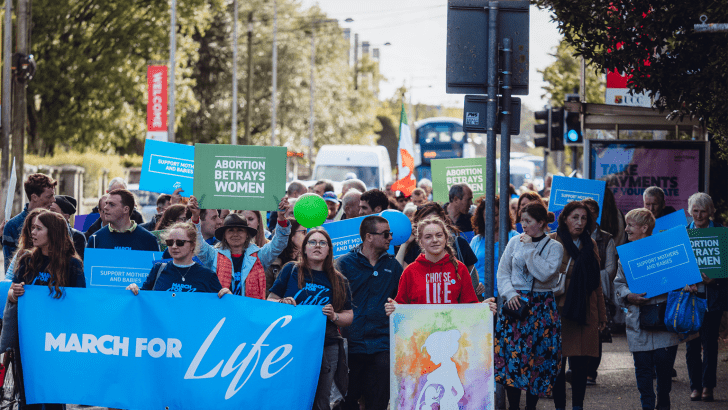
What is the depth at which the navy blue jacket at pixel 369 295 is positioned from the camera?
6230 mm

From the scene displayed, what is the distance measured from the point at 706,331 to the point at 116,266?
16.9 ft

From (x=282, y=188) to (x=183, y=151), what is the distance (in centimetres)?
202

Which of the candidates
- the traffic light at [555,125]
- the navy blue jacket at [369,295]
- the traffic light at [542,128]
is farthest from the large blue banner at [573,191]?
the traffic light at [542,128]

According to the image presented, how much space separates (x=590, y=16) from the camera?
26.7ft

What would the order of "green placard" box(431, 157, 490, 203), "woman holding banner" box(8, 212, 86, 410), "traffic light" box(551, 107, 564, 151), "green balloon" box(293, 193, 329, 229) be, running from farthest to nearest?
1. "traffic light" box(551, 107, 564, 151)
2. "green placard" box(431, 157, 490, 203)
3. "green balloon" box(293, 193, 329, 229)
4. "woman holding banner" box(8, 212, 86, 410)

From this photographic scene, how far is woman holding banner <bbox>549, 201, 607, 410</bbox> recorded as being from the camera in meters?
7.04

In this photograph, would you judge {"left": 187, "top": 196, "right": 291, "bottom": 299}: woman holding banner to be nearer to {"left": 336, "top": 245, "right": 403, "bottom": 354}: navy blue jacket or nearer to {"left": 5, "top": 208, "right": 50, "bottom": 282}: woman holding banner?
{"left": 336, "top": 245, "right": 403, "bottom": 354}: navy blue jacket

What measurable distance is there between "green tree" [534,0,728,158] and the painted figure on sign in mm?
3319

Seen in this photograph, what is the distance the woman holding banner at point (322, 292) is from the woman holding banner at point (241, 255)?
0.83 metres

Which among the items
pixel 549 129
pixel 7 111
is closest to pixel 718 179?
pixel 549 129

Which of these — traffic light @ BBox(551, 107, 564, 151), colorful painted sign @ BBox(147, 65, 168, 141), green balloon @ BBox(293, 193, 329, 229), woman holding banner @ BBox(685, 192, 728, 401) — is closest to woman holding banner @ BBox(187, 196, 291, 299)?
green balloon @ BBox(293, 193, 329, 229)

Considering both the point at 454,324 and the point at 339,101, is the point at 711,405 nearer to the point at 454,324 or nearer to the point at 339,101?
the point at 454,324

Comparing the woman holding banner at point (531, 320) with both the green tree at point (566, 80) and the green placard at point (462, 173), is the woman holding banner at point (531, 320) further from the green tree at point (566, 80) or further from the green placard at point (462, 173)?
the green tree at point (566, 80)

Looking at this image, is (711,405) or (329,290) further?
(711,405)
